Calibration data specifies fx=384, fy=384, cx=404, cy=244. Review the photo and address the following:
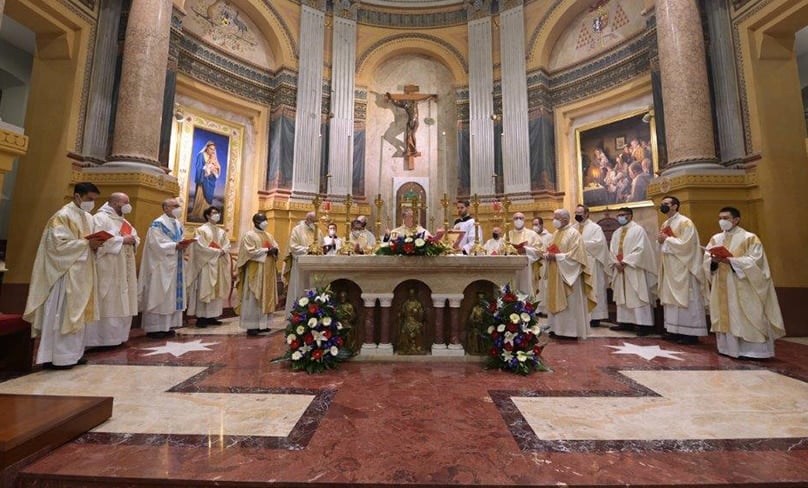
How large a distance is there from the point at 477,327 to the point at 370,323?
1294mm

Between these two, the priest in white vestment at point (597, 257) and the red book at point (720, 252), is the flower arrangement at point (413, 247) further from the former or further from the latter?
the priest in white vestment at point (597, 257)

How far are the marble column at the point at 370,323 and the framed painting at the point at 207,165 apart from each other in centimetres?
746

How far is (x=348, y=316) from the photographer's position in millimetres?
4582

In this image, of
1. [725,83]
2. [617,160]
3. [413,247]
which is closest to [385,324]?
[413,247]

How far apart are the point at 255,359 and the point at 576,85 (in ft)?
37.0

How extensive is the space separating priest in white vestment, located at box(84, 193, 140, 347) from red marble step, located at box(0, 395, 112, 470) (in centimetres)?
235

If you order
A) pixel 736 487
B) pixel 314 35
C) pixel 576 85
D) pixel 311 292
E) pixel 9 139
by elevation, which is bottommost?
pixel 736 487

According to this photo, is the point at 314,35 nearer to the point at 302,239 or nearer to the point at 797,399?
the point at 302,239

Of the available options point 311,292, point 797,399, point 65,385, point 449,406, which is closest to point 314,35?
point 311,292

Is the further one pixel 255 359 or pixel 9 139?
pixel 9 139

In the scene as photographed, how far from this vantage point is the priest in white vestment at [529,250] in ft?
16.8

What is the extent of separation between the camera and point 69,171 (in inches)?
277

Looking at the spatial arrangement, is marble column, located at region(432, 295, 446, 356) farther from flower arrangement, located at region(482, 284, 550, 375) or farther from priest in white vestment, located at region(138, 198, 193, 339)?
priest in white vestment, located at region(138, 198, 193, 339)

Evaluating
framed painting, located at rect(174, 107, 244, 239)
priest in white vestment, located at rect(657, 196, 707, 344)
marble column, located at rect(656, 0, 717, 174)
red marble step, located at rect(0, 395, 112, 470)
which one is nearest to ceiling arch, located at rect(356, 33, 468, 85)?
framed painting, located at rect(174, 107, 244, 239)
